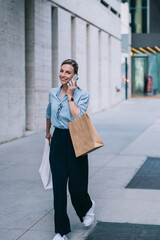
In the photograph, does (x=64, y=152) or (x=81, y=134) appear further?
(x=64, y=152)

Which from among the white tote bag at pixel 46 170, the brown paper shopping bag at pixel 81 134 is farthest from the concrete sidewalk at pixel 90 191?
the brown paper shopping bag at pixel 81 134

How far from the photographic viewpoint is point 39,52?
15.7 meters

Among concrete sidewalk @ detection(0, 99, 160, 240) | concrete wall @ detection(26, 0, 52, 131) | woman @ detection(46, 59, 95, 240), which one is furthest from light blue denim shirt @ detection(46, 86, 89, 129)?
concrete wall @ detection(26, 0, 52, 131)

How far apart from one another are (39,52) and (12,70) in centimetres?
238

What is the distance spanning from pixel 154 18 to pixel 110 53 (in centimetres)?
1722

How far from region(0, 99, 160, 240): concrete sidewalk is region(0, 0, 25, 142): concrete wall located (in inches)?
21.4

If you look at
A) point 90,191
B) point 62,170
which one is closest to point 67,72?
point 62,170

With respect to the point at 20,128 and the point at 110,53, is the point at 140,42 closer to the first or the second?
the point at 110,53

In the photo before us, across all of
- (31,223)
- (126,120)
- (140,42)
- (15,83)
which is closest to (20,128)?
(15,83)

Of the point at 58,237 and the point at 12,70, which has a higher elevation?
the point at 12,70

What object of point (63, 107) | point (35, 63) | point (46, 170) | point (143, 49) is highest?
point (143, 49)

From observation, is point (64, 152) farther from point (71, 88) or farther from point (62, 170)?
point (71, 88)

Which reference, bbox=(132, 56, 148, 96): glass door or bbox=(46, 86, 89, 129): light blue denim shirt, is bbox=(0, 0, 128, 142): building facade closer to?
bbox=(46, 86, 89, 129): light blue denim shirt

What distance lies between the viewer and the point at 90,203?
5.29 m
